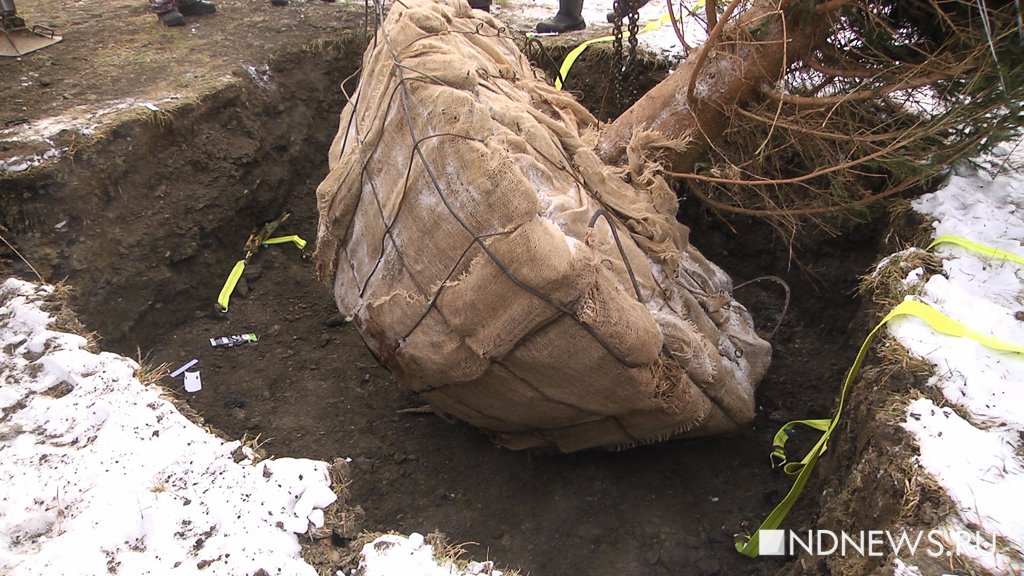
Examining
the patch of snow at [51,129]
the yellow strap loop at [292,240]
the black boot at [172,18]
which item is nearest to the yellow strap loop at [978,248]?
the yellow strap loop at [292,240]

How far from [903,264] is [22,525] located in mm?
2869

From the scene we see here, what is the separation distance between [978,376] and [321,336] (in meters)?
2.69

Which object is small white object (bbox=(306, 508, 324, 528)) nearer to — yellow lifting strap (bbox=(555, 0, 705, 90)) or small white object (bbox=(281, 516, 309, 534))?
small white object (bbox=(281, 516, 309, 534))

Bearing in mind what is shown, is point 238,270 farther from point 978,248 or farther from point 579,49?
point 978,248

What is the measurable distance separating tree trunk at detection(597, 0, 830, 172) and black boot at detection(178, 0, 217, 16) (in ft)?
11.3

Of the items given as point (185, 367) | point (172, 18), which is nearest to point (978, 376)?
point (185, 367)

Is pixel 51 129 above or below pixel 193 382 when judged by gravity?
above

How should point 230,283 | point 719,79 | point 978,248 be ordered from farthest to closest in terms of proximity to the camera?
point 230,283
point 719,79
point 978,248

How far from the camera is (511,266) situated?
1.75 metres

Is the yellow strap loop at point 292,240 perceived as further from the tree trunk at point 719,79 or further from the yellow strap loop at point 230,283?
the tree trunk at point 719,79

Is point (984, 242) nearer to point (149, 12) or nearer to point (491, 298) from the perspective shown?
point (491, 298)

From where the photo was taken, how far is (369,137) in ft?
7.22

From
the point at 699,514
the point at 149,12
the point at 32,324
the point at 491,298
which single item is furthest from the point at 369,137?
the point at 149,12

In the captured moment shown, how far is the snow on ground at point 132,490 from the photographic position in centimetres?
172
